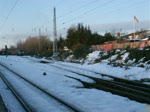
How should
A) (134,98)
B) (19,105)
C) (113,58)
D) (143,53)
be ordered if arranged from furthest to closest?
(113,58) < (143,53) < (134,98) < (19,105)

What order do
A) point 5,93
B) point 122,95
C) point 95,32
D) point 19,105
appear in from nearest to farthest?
1. point 19,105
2. point 122,95
3. point 5,93
4. point 95,32

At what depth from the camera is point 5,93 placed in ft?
44.4

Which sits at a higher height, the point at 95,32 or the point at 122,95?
the point at 95,32

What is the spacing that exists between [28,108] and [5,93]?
4.04 meters

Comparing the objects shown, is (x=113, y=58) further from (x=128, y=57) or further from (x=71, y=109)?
(x=71, y=109)

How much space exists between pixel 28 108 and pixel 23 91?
177 inches

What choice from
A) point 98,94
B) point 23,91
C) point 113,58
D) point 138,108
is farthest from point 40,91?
point 113,58

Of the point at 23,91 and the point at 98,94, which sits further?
the point at 23,91

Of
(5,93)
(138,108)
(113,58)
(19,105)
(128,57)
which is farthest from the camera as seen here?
(113,58)

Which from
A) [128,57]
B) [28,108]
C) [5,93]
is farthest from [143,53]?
[28,108]

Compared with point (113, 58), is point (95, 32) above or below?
above

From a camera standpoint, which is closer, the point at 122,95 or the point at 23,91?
the point at 122,95

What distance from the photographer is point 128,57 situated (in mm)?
30422

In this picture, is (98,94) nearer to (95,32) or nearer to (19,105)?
(19,105)
